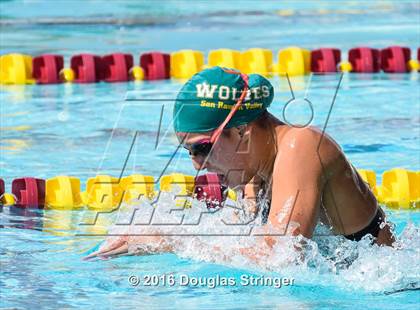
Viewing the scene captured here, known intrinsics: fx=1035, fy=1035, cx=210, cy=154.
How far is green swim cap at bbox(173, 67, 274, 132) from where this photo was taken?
140 inches

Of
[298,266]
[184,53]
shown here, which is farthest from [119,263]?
[184,53]

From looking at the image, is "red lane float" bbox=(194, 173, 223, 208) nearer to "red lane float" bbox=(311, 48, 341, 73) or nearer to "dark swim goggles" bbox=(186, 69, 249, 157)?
"dark swim goggles" bbox=(186, 69, 249, 157)

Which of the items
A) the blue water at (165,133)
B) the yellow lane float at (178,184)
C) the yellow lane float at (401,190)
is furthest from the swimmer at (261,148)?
the yellow lane float at (401,190)

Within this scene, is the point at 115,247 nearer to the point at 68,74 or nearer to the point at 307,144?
the point at 307,144

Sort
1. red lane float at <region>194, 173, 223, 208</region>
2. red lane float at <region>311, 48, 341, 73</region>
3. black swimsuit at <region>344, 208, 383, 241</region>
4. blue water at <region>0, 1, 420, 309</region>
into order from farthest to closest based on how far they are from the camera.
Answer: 1. red lane float at <region>311, 48, 341, 73</region>
2. red lane float at <region>194, 173, 223, 208</region>
3. blue water at <region>0, 1, 420, 309</region>
4. black swimsuit at <region>344, 208, 383, 241</region>

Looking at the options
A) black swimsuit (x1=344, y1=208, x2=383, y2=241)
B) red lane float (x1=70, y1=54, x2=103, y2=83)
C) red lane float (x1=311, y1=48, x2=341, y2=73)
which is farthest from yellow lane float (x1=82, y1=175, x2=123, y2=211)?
red lane float (x1=311, y1=48, x2=341, y2=73)

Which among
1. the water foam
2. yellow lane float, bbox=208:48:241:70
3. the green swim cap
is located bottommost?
yellow lane float, bbox=208:48:241:70

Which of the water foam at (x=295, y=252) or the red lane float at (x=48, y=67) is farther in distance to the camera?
the red lane float at (x=48, y=67)

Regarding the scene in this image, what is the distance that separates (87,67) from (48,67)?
1.27 feet

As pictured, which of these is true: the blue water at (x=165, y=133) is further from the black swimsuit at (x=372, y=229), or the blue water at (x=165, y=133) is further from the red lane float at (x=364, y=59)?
the red lane float at (x=364, y=59)

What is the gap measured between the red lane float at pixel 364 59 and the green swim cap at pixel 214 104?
664 centimetres

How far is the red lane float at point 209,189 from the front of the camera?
18.8 feet

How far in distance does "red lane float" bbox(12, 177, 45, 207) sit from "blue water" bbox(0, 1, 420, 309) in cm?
14

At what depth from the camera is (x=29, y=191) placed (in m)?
5.82
